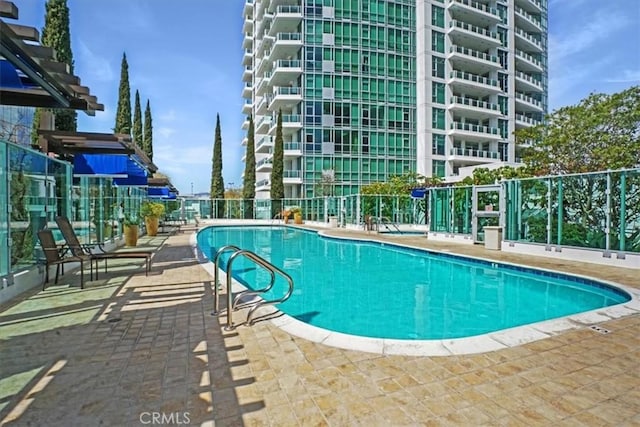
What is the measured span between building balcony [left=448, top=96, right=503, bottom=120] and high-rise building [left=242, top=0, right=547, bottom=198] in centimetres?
12

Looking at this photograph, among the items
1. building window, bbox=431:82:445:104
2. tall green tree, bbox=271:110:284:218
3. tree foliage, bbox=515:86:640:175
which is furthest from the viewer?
building window, bbox=431:82:445:104

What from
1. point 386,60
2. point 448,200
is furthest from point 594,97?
point 386,60

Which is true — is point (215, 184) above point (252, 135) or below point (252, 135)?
below

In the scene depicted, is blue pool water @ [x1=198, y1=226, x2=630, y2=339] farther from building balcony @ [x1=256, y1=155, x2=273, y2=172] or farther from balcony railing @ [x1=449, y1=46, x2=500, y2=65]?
balcony railing @ [x1=449, y1=46, x2=500, y2=65]

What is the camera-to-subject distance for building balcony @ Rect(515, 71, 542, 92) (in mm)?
41094

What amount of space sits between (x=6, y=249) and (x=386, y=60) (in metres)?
36.2

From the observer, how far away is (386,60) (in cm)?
3634

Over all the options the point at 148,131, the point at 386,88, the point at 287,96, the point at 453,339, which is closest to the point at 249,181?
the point at 287,96

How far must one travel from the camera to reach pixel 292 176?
3506 centimetres

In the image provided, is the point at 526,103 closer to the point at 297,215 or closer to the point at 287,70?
the point at 287,70

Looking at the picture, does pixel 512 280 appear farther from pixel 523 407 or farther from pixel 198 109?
pixel 198 109

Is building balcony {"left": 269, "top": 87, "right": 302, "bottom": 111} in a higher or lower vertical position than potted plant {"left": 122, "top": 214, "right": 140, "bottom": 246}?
higher

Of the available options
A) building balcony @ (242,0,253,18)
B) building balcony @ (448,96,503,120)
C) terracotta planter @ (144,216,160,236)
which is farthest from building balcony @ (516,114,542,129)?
terracotta planter @ (144,216,160,236)

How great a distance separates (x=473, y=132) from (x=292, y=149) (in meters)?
17.9
